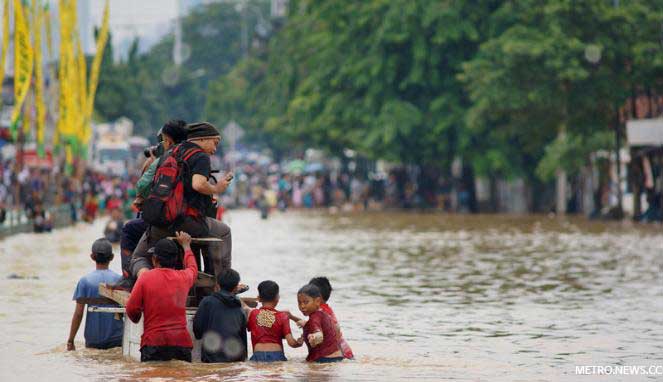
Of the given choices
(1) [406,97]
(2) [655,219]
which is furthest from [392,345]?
(1) [406,97]

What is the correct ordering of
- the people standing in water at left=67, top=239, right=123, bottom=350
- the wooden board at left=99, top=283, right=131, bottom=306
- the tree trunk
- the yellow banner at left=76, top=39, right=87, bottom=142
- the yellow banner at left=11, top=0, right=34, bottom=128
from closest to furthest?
1. the wooden board at left=99, top=283, right=131, bottom=306
2. the people standing in water at left=67, top=239, right=123, bottom=350
3. the yellow banner at left=11, top=0, right=34, bottom=128
4. the yellow banner at left=76, top=39, right=87, bottom=142
5. the tree trunk

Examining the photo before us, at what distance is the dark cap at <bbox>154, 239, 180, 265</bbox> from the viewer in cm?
1295

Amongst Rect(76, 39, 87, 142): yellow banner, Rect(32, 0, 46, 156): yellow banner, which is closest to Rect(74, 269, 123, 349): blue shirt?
Rect(32, 0, 46, 156): yellow banner

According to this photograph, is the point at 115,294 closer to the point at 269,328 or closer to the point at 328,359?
the point at 269,328

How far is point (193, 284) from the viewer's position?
13.3 m

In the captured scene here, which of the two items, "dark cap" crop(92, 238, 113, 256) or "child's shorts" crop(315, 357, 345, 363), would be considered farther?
"dark cap" crop(92, 238, 113, 256)

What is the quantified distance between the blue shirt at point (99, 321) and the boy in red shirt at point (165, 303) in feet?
4.73

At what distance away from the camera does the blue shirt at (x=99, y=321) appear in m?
14.5

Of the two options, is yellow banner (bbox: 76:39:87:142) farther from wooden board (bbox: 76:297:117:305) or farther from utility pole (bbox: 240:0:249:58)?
utility pole (bbox: 240:0:249:58)

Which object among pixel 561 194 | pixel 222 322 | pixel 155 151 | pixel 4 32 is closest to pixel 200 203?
pixel 222 322

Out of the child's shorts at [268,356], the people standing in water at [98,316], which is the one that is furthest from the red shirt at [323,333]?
the people standing in water at [98,316]

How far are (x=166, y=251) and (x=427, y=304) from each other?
25.4 ft

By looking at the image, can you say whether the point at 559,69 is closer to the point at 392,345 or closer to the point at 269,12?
the point at 392,345

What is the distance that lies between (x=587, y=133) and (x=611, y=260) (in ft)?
90.6
